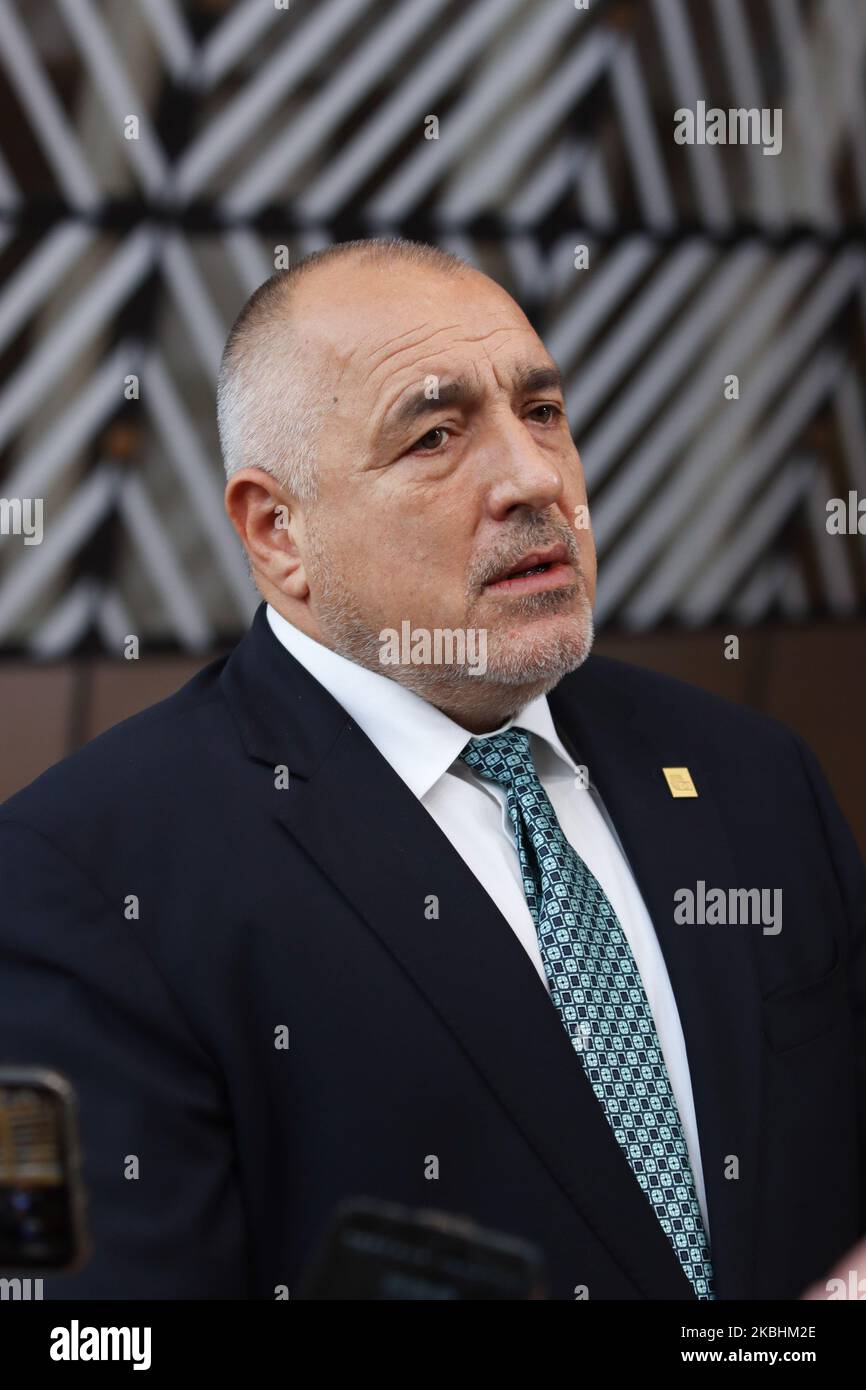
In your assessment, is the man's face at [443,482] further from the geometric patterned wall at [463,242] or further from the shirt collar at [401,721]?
the geometric patterned wall at [463,242]

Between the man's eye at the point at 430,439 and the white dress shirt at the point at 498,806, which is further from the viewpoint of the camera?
the man's eye at the point at 430,439

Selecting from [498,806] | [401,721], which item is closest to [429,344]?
[401,721]

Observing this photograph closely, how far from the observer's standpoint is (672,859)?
2.07 m

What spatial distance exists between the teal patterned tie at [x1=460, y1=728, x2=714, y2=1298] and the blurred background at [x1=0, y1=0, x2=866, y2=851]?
2255 millimetres

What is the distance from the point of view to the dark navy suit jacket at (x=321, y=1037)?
177 centimetres

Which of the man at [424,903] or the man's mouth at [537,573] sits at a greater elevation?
the man's mouth at [537,573]

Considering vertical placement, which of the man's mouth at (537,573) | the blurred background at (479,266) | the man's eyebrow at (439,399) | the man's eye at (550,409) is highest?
the blurred background at (479,266)

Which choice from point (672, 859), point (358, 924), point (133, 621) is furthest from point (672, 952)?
point (133, 621)

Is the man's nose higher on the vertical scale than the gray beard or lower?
higher

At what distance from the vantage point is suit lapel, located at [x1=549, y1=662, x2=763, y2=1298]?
6.12 ft

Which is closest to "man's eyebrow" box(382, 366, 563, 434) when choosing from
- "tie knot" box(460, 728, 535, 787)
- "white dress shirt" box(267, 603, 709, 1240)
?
"white dress shirt" box(267, 603, 709, 1240)

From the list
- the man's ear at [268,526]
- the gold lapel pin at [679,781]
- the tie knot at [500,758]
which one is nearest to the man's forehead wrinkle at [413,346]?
the man's ear at [268,526]

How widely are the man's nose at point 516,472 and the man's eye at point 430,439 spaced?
0.07 meters

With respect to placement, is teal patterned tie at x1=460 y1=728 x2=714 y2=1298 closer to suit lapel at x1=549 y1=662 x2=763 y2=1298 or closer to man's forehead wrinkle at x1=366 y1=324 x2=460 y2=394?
suit lapel at x1=549 y1=662 x2=763 y2=1298
